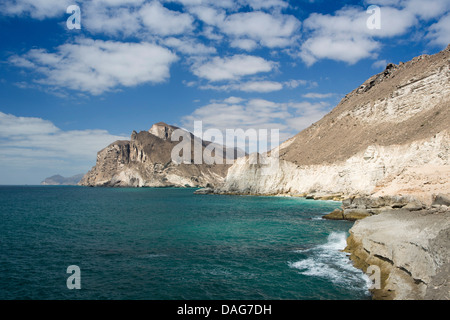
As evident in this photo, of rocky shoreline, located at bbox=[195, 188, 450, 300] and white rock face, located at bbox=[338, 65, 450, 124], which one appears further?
white rock face, located at bbox=[338, 65, 450, 124]

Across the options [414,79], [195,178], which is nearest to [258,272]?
[414,79]

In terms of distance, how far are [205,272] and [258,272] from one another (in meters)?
3.00

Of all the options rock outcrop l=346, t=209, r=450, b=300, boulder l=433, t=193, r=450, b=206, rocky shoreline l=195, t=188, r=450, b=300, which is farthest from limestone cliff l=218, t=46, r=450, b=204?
rock outcrop l=346, t=209, r=450, b=300

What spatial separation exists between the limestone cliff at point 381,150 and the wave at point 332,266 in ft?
42.5

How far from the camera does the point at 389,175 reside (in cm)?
3681

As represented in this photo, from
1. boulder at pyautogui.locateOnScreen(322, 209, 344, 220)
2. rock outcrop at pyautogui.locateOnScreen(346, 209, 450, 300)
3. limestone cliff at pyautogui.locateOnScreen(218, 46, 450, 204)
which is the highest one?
limestone cliff at pyautogui.locateOnScreen(218, 46, 450, 204)

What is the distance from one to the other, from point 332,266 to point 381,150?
48404mm

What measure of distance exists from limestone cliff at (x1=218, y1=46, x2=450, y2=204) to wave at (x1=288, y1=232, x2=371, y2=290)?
13.0m

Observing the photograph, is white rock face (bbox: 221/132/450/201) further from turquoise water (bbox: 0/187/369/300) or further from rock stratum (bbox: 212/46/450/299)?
turquoise water (bbox: 0/187/369/300)

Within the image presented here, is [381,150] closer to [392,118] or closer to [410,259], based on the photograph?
[392,118]

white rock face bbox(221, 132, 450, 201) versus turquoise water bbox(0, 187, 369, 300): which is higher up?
white rock face bbox(221, 132, 450, 201)

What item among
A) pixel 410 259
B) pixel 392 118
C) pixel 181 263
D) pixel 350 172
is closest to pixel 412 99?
pixel 392 118

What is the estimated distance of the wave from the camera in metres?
13.8

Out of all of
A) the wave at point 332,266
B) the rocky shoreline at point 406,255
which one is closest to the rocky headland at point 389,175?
the rocky shoreline at point 406,255
